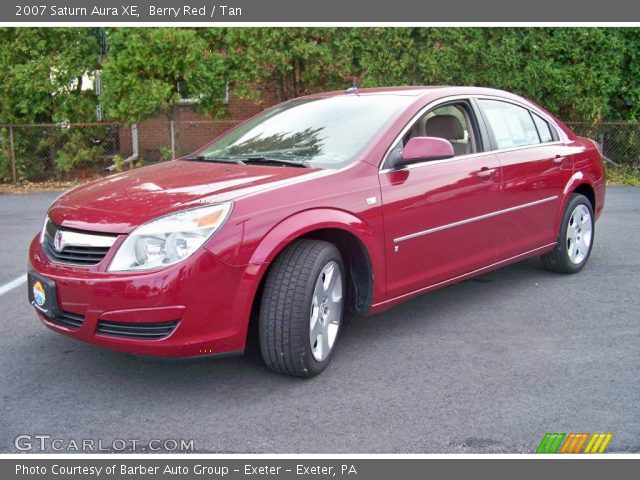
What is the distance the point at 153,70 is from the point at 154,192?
30.6 ft

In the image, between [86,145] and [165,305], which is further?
[86,145]

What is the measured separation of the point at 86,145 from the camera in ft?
44.3

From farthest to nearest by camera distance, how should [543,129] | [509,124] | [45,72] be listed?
[45,72] → [543,129] → [509,124]

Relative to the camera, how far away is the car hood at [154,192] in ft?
11.7

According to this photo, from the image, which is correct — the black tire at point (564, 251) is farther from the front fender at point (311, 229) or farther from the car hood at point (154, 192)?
the car hood at point (154, 192)

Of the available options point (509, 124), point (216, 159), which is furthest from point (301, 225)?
point (509, 124)

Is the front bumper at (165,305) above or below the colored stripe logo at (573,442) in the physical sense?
above

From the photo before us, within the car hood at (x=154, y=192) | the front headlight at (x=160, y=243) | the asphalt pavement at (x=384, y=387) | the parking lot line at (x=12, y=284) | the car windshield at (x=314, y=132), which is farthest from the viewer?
the parking lot line at (x=12, y=284)

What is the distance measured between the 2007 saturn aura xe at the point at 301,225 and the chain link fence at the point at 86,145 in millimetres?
8761

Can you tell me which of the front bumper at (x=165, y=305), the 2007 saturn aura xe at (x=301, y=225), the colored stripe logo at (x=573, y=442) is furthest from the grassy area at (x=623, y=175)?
the front bumper at (x=165, y=305)

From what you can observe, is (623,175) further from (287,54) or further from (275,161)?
(275,161)

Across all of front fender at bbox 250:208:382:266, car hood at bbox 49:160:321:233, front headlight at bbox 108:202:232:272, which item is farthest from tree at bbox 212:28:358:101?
front headlight at bbox 108:202:232:272

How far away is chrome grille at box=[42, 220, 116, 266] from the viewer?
139 inches

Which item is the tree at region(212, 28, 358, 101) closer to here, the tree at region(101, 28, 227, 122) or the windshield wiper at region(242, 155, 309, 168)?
the tree at region(101, 28, 227, 122)
